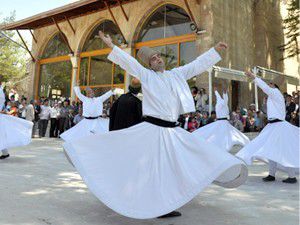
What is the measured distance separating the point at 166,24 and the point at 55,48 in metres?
8.55

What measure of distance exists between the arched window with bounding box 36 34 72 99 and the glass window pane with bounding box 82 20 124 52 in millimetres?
1770

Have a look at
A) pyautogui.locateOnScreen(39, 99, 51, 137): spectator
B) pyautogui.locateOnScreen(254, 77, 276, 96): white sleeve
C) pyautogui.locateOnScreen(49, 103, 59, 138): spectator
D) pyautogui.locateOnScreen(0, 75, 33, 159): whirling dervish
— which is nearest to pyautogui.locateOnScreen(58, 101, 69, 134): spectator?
pyautogui.locateOnScreen(49, 103, 59, 138): spectator

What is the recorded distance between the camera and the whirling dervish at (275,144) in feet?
19.1

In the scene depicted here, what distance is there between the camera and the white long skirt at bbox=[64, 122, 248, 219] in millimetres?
3285

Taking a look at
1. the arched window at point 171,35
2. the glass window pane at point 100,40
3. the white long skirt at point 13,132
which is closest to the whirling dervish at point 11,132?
the white long skirt at point 13,132

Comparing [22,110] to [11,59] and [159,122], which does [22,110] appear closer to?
[159,122]

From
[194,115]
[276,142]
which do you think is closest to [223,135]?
[276,142]

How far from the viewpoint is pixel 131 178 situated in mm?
3418

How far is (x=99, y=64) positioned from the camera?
64.6 ft

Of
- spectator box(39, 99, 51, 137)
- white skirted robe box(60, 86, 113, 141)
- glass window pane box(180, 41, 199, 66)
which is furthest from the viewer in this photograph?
glass window pane box(180, 41, 199, 66)

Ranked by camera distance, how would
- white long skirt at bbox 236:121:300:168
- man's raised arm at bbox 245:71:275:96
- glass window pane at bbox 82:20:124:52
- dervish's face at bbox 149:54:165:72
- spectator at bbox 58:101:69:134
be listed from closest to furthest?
dervish's face at bbox 149:54:165:72
white long skirt at bbox 236:121:300:168
man's raised arm at bbox 245:71:275:96
spectator at bbox 58:101:69:134
glass window pane at bbox 82:20:124:52

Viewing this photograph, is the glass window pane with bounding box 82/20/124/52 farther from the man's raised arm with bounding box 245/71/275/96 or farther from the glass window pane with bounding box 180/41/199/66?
the man's raised arm with bounding box 245/71/275/96

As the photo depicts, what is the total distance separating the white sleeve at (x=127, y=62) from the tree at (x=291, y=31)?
1929 cm

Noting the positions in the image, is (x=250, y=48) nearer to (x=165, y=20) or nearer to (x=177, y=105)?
(x=165, y=20)
